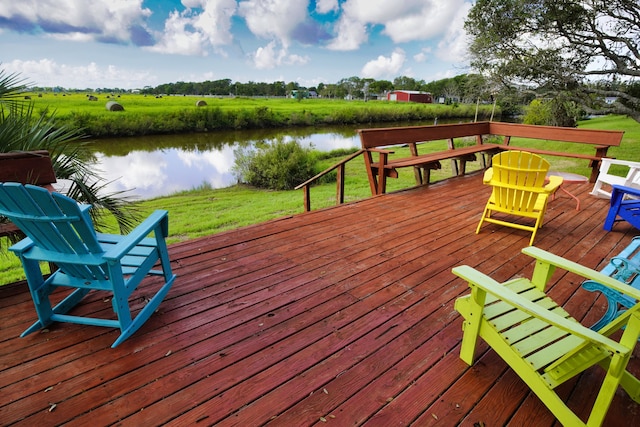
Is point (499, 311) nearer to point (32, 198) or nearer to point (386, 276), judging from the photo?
point (386, 276)

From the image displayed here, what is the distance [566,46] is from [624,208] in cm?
769

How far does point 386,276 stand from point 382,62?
2236 cm

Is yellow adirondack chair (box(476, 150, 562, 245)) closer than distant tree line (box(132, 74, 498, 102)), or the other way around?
yellow adirondack chair (box(476, 150, 562, 245))

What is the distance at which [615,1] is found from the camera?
7.45 m

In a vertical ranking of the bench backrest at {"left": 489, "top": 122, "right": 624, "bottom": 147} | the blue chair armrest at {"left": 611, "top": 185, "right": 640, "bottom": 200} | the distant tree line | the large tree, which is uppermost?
the distant tree line

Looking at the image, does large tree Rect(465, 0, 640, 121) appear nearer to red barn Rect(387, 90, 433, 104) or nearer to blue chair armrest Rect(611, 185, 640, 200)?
blue chair armrest Rect(611, 185, 640, 200)

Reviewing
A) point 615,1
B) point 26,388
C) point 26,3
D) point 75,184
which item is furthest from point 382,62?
point 26,388

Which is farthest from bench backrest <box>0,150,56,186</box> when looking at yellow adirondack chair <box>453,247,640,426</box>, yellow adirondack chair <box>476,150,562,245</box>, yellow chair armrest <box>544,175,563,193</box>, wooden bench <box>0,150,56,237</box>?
yellow chair armrest <box>544,175,563,193</box>

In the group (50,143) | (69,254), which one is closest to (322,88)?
(50,143)

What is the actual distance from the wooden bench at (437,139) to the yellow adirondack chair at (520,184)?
1458mm

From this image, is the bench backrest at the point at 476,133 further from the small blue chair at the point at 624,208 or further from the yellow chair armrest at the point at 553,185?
the small blue chair at the point at 624,208

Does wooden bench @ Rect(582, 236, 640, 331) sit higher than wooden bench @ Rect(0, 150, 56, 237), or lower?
Answer: lower

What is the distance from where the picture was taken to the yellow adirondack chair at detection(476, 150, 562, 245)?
306cm

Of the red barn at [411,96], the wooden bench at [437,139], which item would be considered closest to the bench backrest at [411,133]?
the wooden bench at [437,139]
